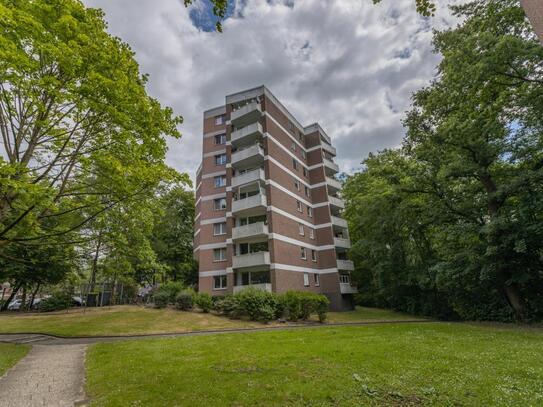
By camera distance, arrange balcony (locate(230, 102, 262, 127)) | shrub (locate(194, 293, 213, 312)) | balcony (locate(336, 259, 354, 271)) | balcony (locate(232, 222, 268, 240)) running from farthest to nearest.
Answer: balcony (locate(336, 259, 354, 271))
balcony (locate(230, 102, 262, 127))
balcony (locate(232, 222, 268, 240))
shrub (locate(194, 293, 213, 312))

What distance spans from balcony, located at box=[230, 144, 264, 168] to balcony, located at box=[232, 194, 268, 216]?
172 inches

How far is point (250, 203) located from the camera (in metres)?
27.5

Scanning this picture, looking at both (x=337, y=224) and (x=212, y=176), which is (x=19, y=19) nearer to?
(x=212, y=176)

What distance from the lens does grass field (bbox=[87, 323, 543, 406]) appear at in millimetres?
5141

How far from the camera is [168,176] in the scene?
10672mm

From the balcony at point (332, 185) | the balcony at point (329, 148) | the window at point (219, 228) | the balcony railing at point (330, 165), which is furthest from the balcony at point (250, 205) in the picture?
the balcony at point (329, 148)

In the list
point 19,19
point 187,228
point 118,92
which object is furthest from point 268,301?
point 187,228

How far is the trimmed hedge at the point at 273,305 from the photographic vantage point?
68.0 ft

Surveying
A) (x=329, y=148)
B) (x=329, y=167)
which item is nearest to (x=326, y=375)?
(x=329, y=167)

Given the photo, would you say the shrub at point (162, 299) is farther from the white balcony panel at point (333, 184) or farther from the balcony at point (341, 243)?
the white balcony panel at point (333, 184)

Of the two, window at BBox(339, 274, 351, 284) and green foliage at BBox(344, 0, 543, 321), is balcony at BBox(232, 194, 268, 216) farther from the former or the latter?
window at BBox(339, 274, 351, 284)

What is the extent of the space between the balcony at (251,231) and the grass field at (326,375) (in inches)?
643

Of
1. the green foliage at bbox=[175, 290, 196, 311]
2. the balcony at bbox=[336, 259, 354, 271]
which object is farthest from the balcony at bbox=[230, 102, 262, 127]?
the green foliage at bbox=[175, 290, 196, 311]

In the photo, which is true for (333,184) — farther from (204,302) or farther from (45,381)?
(45,381)
